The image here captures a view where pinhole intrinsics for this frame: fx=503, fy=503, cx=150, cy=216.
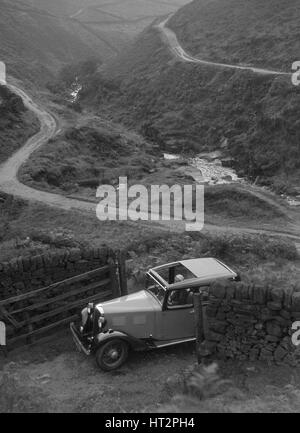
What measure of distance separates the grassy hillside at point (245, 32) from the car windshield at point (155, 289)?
2001 inches

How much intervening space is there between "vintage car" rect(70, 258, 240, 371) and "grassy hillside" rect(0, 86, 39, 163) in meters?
33.6

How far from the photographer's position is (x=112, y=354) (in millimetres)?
11156

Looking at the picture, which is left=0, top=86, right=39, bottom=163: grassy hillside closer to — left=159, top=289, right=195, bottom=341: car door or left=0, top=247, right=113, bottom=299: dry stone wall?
left=0, top=247, right=113, bottom=299: dry stone wall

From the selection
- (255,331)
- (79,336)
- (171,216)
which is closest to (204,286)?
(255,331)

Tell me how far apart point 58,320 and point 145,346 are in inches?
121

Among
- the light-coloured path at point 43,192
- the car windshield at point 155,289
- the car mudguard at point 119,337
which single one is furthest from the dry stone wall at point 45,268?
the light-coloured path at point 43,192

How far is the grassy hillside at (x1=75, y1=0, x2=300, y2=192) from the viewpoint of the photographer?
45.7 m

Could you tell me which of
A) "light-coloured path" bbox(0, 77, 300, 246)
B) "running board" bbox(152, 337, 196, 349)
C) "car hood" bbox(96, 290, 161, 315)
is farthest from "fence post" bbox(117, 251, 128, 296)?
"light-coloured path" bbox(0, 77, 300, 246)

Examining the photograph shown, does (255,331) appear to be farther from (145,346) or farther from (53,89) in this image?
(53,89)

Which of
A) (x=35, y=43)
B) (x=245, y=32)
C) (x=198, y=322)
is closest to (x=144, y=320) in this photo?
(x=198, y=322)

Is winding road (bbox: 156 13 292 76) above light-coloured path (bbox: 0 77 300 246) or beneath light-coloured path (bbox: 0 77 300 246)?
above

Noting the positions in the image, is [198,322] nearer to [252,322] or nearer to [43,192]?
[252,322]

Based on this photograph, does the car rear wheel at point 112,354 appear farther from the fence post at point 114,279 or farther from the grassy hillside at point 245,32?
the grassy hillside at point 245,32
